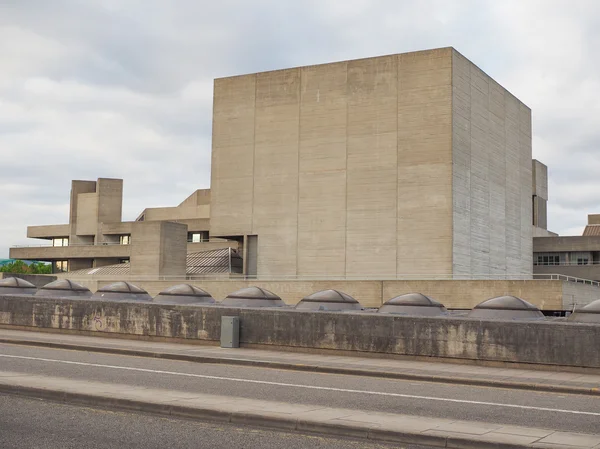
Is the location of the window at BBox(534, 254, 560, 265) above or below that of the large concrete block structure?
below

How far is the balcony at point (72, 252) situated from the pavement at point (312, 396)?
8478 centimetres

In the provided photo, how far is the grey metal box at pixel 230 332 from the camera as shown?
22.4 m

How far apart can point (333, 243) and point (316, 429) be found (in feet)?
203

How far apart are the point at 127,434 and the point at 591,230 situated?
120762 mm

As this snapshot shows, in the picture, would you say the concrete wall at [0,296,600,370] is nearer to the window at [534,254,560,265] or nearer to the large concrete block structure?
the large concrete block structure

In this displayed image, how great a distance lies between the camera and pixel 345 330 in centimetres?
2108

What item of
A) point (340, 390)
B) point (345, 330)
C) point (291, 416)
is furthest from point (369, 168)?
point (291, 416)

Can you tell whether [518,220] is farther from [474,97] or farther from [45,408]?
[45,408]

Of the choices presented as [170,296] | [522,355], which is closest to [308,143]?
[170,296]

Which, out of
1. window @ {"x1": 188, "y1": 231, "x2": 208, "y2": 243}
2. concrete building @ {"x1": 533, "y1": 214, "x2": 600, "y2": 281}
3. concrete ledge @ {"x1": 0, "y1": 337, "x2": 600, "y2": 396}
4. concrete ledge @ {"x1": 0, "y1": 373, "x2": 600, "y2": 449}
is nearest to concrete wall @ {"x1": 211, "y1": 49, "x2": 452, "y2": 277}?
window @ {"x1": 188, "y1": 231, "x2": 208, "y2": 243}

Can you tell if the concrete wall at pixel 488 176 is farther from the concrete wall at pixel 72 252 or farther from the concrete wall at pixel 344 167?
the concrete wall at pixel 72 252

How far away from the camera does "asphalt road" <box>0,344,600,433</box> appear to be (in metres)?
12.1

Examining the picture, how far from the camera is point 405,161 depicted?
2741 inches

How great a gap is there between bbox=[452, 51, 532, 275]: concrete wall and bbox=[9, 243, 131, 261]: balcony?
48.9 m
